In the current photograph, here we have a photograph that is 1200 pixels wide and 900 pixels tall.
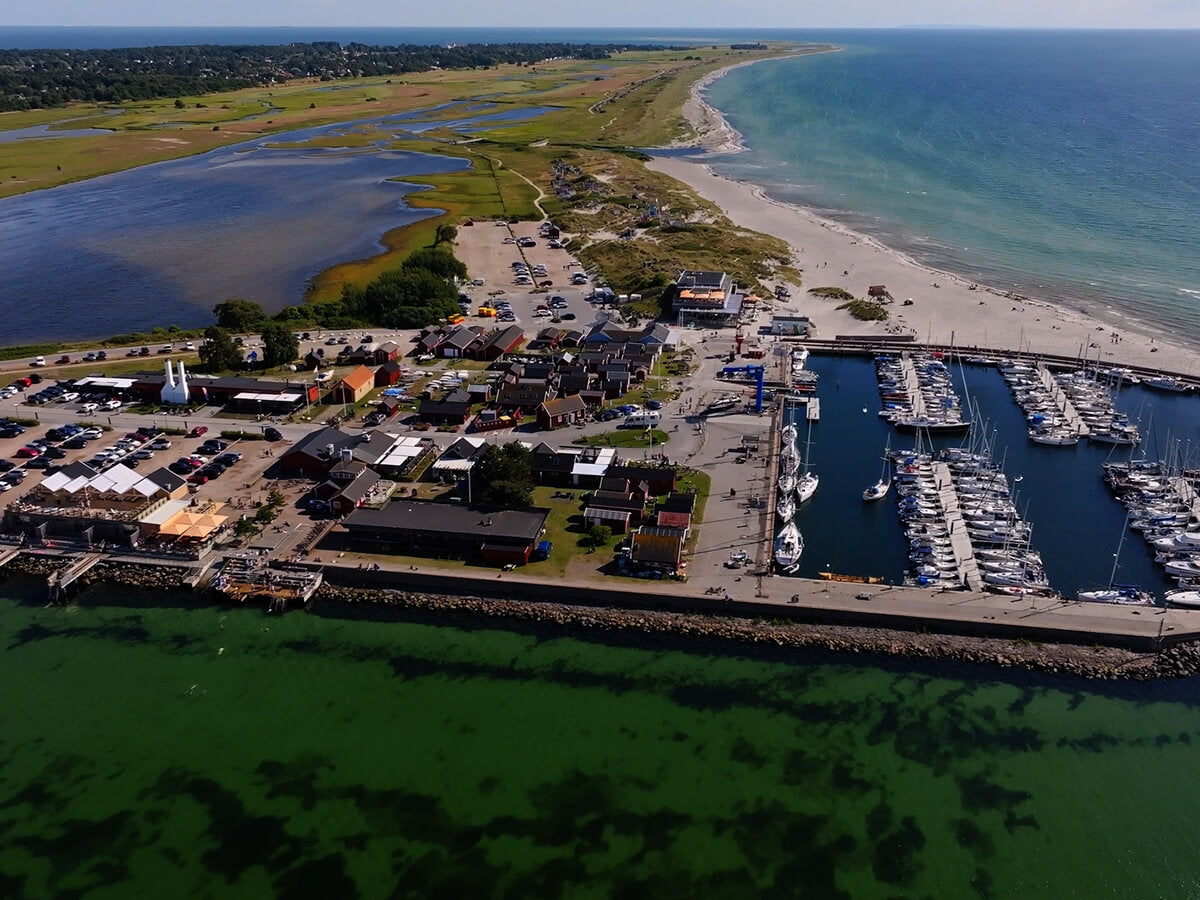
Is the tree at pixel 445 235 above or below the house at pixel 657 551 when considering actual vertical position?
above

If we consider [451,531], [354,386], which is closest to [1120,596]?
[451,531]

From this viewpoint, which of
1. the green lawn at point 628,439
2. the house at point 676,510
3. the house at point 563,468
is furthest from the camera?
the green lawn at point 628,439

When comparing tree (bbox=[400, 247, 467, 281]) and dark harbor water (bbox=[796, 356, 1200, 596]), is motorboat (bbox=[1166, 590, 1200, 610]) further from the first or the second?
tree (bbox=[400, 247, 467, 281])

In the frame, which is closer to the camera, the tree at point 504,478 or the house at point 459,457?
the tree at point 504,478

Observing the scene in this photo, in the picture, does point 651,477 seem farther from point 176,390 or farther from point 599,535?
point 176,390

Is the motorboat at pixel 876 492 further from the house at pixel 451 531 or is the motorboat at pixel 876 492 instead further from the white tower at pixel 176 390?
the white tower at pixel 176 390

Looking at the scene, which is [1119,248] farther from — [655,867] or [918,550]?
[655,867]

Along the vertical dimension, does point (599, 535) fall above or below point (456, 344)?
below

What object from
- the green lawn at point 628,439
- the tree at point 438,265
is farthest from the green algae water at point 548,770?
the tree at point 438,265
